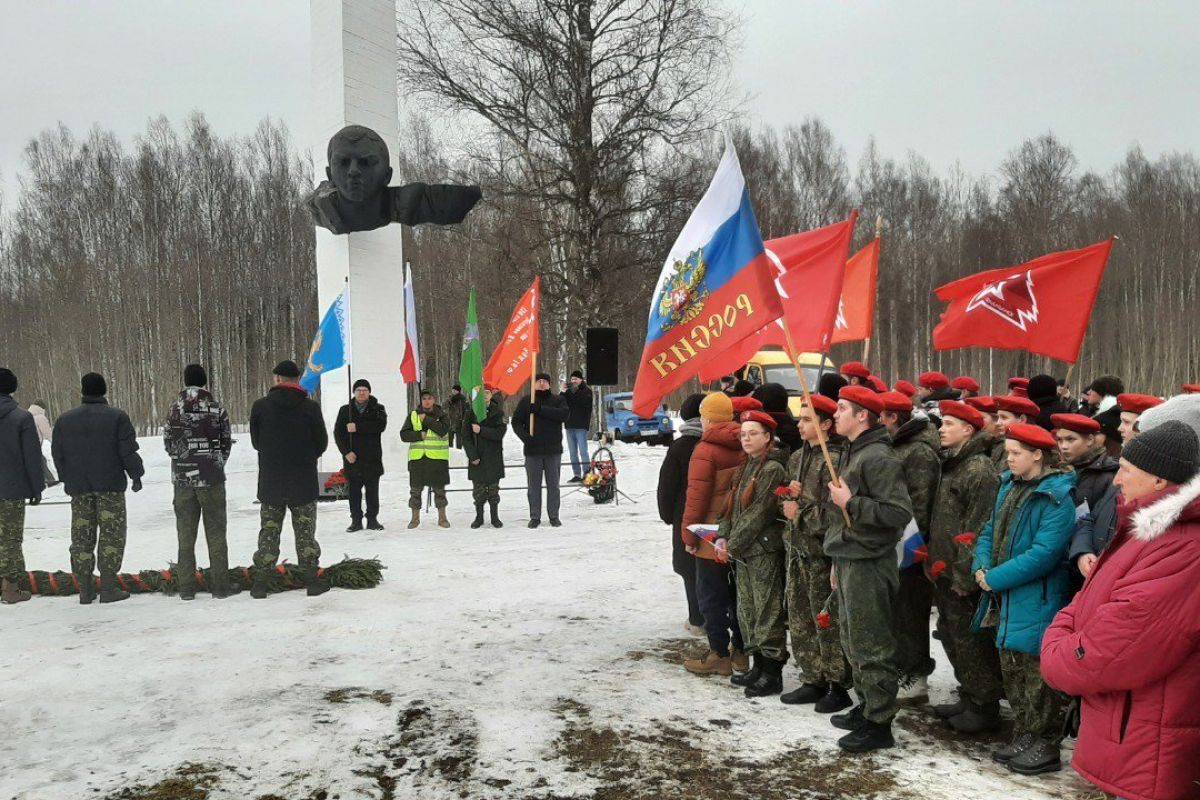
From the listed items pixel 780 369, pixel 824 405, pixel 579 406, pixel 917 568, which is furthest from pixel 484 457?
pixel 780 369

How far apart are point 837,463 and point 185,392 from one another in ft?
19.4

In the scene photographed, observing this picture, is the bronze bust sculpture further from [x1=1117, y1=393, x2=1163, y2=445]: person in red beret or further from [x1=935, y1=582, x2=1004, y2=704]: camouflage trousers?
[x1=935, y1=582, x2=1004, y2=704]: camouflage trousers

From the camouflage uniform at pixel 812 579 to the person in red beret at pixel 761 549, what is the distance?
0.15m

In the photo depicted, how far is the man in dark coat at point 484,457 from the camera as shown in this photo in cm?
1113

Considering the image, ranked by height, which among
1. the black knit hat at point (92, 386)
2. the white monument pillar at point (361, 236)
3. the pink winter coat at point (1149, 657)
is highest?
the white monument pillar at point (361, 236)

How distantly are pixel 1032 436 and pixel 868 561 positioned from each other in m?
0.97

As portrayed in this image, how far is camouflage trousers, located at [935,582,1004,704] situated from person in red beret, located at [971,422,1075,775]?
0.80 feet

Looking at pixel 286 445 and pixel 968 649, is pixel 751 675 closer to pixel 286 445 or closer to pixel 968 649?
pixel 968 649

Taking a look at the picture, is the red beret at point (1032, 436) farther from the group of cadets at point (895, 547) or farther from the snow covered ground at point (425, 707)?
the snow covered ground at point (425, 707)

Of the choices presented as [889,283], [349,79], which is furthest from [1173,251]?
[349,79]

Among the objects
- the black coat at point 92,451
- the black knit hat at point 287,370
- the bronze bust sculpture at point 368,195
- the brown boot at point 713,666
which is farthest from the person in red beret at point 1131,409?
the bronze bust sculpture at point 368,195

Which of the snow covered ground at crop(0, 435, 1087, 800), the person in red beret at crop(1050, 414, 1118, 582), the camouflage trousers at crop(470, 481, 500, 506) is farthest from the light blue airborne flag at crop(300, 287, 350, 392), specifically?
the person in red beret at crop(1050, 414, 1118, 582)

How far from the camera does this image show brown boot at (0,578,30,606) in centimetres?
751

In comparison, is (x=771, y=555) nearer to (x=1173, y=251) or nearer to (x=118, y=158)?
(x=118, y=158)
